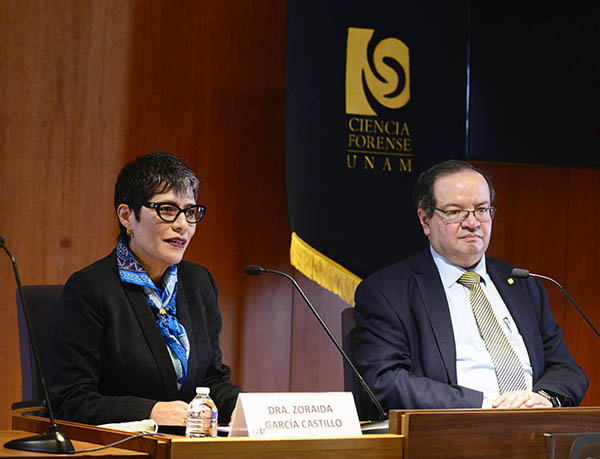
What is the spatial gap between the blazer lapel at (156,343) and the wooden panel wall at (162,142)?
4.39 ft

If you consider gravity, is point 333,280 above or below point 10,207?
below

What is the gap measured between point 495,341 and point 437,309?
222 mm

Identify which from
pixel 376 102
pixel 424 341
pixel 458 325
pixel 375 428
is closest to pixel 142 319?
pixel 375 428

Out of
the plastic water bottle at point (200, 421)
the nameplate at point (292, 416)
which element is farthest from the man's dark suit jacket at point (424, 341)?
the plastic water bottle at point (200, 421)

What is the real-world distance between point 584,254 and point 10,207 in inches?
111

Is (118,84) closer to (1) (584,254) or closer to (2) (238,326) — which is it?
(2) (238,326)

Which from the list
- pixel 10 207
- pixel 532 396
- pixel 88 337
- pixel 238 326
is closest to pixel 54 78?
pixel 10 207

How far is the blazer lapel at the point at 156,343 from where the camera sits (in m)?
2.31

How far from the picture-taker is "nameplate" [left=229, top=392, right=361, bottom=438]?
1647 millimetres

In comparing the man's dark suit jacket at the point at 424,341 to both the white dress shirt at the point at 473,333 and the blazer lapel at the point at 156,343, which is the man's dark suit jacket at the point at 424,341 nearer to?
the white dress shirt at the point at 473,333

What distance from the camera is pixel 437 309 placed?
2828 mm

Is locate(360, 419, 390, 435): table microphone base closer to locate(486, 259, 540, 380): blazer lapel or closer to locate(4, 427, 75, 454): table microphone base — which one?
locate(4, 427, 75, 454): table microphone base

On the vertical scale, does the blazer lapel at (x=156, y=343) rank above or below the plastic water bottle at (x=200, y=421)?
above

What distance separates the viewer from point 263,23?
3.92m
